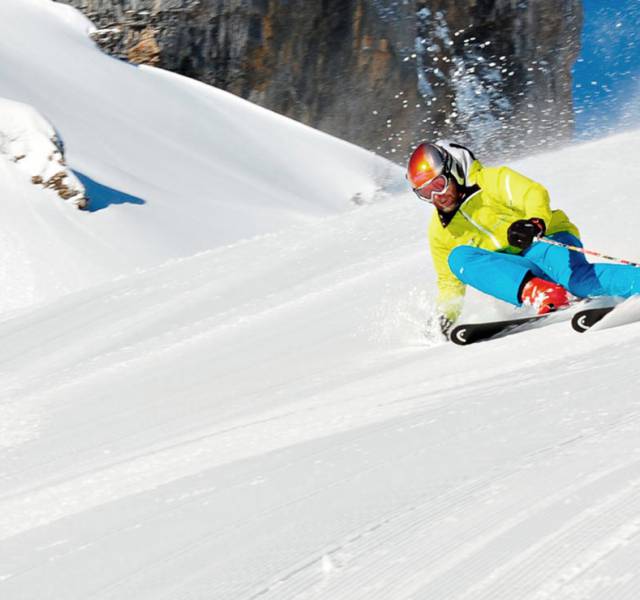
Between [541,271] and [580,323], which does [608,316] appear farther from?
[541,271]

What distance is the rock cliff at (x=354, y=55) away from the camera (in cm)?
2908

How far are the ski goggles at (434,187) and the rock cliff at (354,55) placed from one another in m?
20.9

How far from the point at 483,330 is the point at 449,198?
2.13ft

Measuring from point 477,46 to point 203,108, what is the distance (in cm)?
1268

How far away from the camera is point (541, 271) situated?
463 cm

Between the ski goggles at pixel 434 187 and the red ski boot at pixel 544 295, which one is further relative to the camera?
the ski goggles at pixel 434 187

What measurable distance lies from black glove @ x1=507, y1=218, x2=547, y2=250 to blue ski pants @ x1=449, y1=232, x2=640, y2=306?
0.22 meters

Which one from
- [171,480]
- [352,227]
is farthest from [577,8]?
[171,480]

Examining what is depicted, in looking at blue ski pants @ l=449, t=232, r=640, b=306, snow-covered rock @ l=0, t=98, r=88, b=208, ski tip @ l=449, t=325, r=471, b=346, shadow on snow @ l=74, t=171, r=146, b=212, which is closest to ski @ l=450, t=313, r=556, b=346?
ski tip @ l=449, t=325, r=471, b=346

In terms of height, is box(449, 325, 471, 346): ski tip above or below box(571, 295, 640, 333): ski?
below

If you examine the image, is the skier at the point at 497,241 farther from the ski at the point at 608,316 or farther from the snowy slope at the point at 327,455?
the ski at the point at 608,316

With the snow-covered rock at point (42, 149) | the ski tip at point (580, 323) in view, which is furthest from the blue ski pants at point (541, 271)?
the snow-covered rock at point (42, 149)

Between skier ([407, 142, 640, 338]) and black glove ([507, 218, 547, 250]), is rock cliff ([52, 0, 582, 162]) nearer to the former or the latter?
skier ([407, 142, 640, 338])

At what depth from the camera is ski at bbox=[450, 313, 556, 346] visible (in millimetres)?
4406
